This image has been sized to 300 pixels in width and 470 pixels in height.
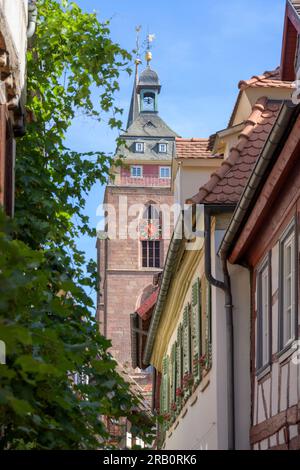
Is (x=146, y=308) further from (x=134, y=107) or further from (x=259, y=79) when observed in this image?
(x=134, y=107)

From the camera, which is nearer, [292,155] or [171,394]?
[292,155]

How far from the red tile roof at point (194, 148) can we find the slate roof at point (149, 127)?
93228 millimetres

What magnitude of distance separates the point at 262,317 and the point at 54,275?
297 centimetres

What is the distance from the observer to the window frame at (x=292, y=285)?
11363 mm

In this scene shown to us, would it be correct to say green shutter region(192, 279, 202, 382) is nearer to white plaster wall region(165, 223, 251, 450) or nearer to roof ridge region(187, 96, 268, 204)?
white plaster wall region(165, 223, 251, 450)

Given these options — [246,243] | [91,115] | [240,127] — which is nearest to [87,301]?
[246,243]

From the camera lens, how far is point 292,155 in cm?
1077

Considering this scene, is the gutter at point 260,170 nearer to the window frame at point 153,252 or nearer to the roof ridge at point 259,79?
the roof ridge at point 259,79

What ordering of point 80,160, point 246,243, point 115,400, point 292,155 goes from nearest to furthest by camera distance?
point 292,155, point 115,400, point 246,243, point 80,160

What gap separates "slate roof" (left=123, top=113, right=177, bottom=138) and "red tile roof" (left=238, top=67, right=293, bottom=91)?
9607 centimetres

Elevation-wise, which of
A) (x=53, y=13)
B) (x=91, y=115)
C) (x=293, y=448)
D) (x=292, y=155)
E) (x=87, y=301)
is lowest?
(x=293, y=448)

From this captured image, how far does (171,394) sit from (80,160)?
1026cm

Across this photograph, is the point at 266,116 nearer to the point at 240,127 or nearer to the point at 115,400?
the point at 240,127

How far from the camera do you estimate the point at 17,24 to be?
39.8 feet
